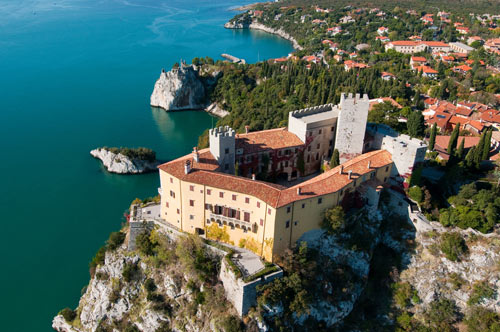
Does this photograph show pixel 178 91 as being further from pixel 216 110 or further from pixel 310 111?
pixel 310 111

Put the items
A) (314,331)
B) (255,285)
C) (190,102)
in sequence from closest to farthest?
(255,285) < (314,331) < (190,102)

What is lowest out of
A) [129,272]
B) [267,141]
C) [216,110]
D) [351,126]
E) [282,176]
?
[216,110]

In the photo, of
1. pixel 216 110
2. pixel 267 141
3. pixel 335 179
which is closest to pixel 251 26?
pixel 216 110

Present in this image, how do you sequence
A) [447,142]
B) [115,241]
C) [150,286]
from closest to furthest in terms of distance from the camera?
[150,286], [115,241], [447,142]

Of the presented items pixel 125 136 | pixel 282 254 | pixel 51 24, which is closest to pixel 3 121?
pixel 125 136

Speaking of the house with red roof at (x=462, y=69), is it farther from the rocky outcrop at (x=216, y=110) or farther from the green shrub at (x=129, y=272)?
the green shrub at (x=129, y=272)

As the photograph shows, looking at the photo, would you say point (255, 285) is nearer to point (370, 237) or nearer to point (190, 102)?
point (370, 237)

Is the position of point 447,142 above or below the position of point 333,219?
below

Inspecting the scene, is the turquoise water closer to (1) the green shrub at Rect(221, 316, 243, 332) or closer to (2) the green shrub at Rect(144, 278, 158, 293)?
(2) the green shrub at Rect(144, 278, 158, 293)
